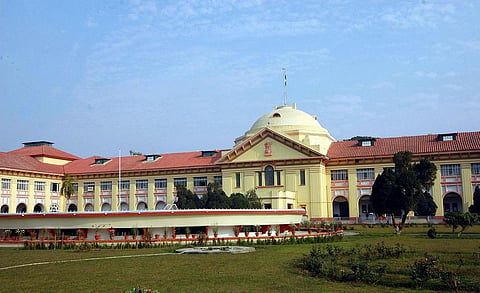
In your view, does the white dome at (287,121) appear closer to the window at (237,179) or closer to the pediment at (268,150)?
the pediment at (268,150)

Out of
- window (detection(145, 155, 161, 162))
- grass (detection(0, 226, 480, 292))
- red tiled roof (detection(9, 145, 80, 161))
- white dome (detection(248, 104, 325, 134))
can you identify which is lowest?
grass (detection(0, 226, 480, 292))

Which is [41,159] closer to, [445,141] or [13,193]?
[13,193]

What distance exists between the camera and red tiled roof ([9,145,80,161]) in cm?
6662

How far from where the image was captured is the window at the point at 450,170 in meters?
51.7

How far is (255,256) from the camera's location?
21.5 meters

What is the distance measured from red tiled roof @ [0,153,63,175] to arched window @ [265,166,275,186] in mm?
27307

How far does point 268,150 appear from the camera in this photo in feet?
185

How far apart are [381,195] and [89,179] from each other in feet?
133

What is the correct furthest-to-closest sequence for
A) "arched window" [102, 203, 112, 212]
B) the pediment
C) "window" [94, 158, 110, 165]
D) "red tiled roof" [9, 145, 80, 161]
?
"window" [94, 158, 110, 165] → "red tiled roof" [9, 145, 80, 161] → "arched window" [102, 203, 112, 212] → the pediment

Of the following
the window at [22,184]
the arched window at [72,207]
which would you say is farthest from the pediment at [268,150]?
the window at [22,184]

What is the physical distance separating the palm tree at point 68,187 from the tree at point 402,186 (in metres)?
40.9

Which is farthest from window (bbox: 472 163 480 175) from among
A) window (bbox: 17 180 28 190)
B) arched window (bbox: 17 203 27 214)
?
arched window (bbox: 17 203 27 214)

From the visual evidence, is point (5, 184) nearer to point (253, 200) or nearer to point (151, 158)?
point (151, 158)

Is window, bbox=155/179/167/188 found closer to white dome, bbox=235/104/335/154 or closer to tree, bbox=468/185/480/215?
white dome, bbox=235/104/335/154
